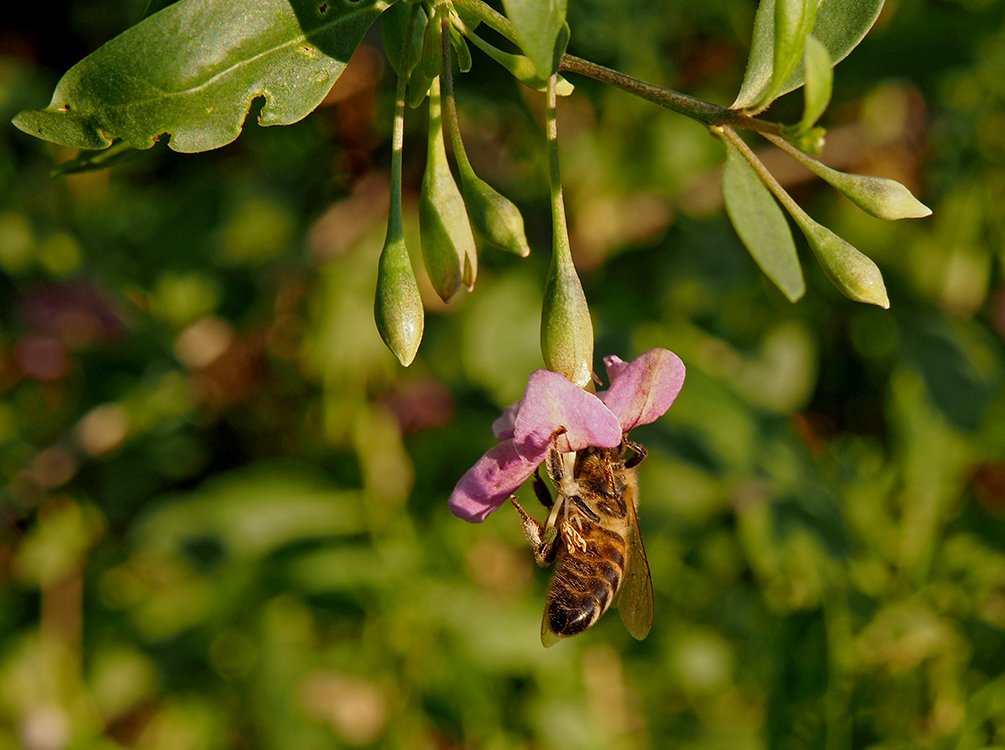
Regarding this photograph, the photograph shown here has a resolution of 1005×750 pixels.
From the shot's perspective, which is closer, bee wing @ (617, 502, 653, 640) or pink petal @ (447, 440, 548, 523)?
pink petal @ (447, 440, 548, 523)

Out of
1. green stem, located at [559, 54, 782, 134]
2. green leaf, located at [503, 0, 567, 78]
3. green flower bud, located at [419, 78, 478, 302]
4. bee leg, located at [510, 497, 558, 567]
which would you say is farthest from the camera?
bee leg, located at [510, 497, 558, 567]

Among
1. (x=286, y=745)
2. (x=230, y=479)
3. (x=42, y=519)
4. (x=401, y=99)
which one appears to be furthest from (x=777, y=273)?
(x=42, y=519)

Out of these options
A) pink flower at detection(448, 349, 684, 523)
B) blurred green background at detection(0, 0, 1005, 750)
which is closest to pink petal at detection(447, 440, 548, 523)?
pink flower at detection(448, 349, 684, 523)

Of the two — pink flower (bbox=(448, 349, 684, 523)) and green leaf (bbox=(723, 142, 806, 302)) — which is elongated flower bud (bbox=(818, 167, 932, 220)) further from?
pink flower (bbox=(448, 349, 684, 523))

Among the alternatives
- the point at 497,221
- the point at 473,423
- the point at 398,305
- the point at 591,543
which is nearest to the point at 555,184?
the point at 497,221

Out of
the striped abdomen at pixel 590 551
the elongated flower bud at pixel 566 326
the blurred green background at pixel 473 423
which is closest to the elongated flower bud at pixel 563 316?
the elongated flower bud at pixel 566 326

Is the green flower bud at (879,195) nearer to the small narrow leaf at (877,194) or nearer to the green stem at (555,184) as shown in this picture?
the small narrow leaf at (877,194)
